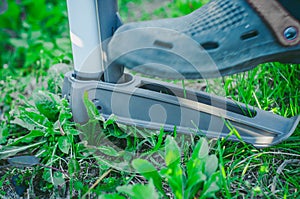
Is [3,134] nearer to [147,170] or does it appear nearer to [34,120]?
[34,120]

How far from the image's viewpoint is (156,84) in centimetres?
136

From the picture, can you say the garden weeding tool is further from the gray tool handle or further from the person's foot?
the person's foot

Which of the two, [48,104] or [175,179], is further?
[48,104]

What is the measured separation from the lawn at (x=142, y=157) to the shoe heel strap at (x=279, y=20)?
1.01 ft

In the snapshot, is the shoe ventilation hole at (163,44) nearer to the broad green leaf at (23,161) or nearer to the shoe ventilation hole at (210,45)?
the shoe ventilation hole at (210,45)

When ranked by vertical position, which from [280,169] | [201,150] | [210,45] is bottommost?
[280,169]

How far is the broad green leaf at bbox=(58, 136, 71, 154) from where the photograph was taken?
4.03 ft

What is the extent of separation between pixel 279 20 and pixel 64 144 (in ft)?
2.09

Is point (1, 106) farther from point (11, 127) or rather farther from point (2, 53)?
point (2, 53)

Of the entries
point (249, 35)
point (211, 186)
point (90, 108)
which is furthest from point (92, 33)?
point (211, 186)

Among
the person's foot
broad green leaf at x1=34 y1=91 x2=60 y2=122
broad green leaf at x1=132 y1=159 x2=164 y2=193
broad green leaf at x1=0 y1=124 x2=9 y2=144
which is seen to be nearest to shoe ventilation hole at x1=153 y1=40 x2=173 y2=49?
the person's foot

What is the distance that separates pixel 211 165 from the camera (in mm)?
1028

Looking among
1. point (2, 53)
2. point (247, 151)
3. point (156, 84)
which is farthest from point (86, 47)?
point (2, 53)

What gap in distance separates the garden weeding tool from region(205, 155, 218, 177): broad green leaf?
19cm
